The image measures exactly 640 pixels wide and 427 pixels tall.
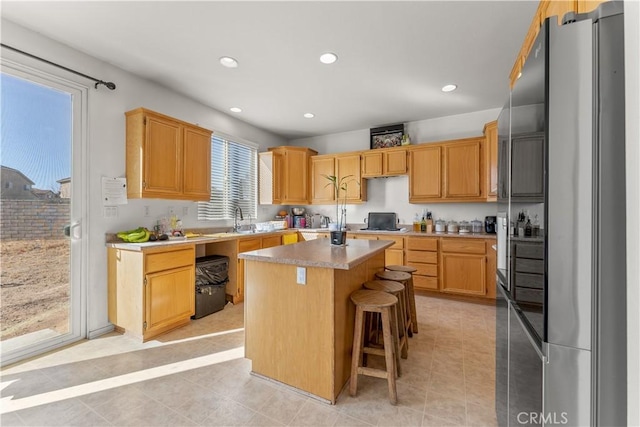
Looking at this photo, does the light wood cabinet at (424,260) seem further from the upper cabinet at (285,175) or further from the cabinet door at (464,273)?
the upper cabinet at (285,175)

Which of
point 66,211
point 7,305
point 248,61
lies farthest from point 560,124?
point 7,305

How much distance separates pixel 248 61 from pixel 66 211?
2.27 metres

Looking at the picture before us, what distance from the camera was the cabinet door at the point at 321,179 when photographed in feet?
16.8

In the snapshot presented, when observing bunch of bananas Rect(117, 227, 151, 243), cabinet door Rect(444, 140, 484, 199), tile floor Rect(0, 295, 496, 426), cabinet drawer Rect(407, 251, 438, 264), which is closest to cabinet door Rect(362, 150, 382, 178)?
cabinet door Rect(444, 140, 484, 199)

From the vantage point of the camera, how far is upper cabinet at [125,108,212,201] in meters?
2.88

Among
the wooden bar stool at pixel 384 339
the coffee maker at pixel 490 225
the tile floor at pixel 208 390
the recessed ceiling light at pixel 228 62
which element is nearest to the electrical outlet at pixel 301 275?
the wooden bar stool at pixel 384 339

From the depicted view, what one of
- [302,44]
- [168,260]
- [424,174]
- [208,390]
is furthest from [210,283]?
[424,174]

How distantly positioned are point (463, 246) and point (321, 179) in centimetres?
268

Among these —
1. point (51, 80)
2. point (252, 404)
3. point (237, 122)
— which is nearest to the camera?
point (252, 404)

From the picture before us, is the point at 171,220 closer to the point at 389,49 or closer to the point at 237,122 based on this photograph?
the point at 237,122

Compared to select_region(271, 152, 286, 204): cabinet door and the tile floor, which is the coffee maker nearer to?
the tile floor

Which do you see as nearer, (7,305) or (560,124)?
(560,124)

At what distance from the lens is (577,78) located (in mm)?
744

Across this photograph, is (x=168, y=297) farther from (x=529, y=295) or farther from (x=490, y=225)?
(x=490, y=225)
